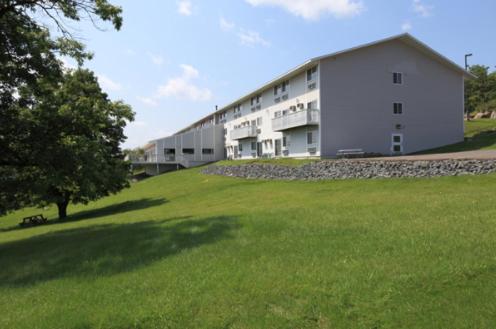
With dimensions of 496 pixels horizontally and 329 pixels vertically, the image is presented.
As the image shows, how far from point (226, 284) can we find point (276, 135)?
33.7m

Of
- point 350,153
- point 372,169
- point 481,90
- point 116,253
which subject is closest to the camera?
point 116,253

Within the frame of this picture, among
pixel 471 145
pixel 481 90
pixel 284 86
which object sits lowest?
pixel 471 145

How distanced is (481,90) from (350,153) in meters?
45.4

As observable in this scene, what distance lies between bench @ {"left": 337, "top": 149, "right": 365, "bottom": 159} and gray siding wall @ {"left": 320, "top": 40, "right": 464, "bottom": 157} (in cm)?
139

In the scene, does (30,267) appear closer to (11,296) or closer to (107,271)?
(11,296)

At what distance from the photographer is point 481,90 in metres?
60.7

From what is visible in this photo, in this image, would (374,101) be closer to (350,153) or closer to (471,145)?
(350,153)

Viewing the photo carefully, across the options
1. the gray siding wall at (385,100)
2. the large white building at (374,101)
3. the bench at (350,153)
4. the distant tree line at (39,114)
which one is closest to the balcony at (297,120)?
the large white building at (374,101)

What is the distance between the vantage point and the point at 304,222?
9211mm

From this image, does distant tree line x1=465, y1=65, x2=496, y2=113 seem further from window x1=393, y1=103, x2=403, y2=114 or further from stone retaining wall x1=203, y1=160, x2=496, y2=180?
stone retaining wall x1=203, y1=160, x2=496, y2=180

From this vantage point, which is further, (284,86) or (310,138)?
(284,86)

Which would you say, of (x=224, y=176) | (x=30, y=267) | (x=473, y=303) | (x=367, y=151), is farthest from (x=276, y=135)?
(x=473, y=303)

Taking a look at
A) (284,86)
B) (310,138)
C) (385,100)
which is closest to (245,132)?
(284,86)

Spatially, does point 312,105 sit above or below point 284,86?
below
